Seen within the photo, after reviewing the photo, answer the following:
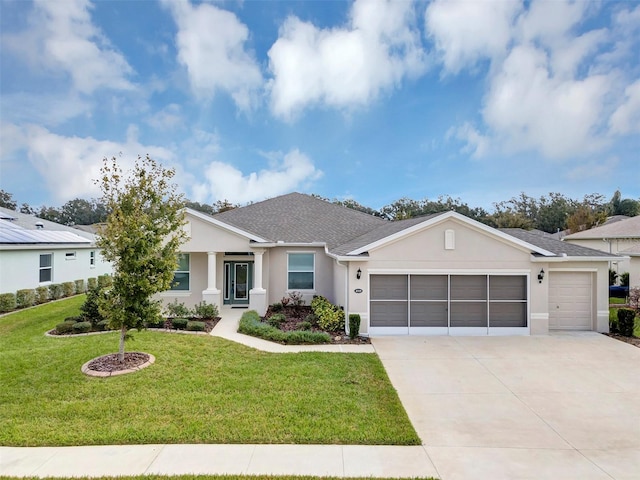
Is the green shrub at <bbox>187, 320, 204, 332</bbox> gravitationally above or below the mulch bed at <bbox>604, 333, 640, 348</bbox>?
above

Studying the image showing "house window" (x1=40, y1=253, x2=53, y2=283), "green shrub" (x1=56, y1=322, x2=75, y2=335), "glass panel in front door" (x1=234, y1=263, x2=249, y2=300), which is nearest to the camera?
"green shrub" (x1=56, y1=322, x2=75, y2=335)

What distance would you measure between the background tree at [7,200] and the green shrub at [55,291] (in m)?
59.0

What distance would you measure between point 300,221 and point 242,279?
15.4ft

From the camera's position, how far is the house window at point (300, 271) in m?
16.6

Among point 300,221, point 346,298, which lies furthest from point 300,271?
point 346,298

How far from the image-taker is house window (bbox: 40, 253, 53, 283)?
1891cm

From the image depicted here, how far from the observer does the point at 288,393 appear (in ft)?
22.6

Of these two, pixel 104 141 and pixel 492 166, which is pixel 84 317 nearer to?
pixel 104 141

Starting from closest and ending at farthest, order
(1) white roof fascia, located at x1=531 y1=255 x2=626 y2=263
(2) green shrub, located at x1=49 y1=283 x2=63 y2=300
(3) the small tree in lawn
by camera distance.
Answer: (3) the small tree in lawn
(1) white roof fascia, located at x1=531 y1=255 x2=626 y2=263
(2) green shrub, located at x1=49 y1=283 x2=63 y2=300

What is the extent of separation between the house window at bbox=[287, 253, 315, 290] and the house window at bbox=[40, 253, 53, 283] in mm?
14538

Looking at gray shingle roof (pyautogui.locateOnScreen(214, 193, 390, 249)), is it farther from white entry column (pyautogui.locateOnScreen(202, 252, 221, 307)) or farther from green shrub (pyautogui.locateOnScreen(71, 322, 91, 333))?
green shrub (pyautogui.locateOnScreen(71, 322, 91, 333))

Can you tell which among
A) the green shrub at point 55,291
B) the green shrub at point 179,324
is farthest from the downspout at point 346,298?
the green shrub at point 55,291

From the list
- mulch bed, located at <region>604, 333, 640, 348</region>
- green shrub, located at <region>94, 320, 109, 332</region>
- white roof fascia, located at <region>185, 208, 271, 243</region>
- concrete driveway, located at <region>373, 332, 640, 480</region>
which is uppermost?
white roof fascia, located at <region>185, 208, 271, 243</region>

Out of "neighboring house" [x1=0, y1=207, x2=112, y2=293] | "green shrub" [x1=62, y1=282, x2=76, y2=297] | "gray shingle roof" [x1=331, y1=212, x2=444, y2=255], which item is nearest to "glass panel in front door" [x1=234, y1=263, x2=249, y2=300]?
"gray shingle roof" [x1=331, y1=212, x2=444, y2=255]
